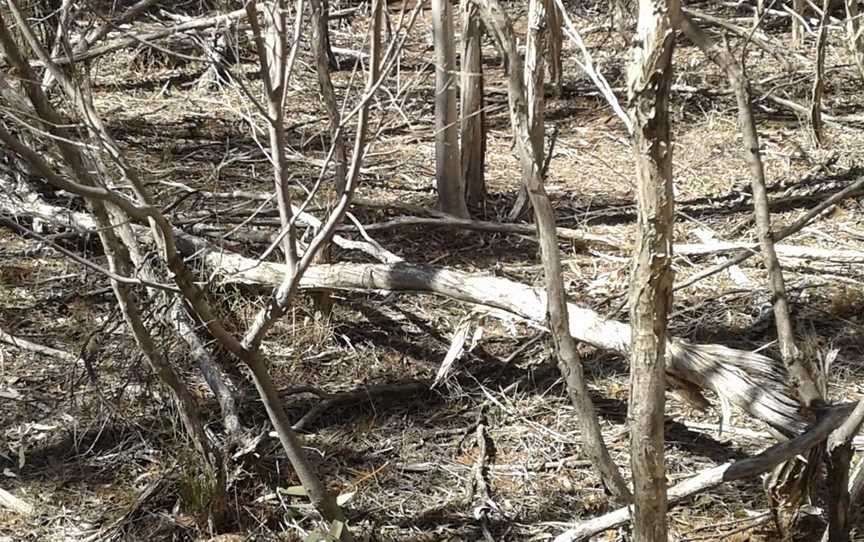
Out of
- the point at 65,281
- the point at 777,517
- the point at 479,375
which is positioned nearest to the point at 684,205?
the point at 479,375

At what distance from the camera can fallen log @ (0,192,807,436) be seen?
12.9 ft

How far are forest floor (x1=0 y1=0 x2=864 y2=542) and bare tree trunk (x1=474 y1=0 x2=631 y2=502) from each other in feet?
1.99

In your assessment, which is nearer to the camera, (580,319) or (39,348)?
(580,319)

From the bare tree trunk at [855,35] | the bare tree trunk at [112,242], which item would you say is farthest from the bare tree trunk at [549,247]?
the bare tree trunk at [855,35]

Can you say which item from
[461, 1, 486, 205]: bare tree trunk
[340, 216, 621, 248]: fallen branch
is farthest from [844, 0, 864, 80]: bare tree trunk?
[461, 1, 486, 205]: bare tree trunk

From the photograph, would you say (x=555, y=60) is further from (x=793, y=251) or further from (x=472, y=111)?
(x=793, y=251)

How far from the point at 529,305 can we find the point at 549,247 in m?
1.32

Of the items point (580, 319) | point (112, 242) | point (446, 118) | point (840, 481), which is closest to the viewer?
point (840, 481)

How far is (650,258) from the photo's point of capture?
2990 mm

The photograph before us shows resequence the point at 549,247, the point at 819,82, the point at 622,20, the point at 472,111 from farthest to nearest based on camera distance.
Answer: the point at 819,82 → the point at 472,111 → the point at 622,20 → the point at 549,247

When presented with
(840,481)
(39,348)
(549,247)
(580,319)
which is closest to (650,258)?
(549,247)

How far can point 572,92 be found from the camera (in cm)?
856

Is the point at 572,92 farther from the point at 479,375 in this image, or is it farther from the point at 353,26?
the point at 479,375

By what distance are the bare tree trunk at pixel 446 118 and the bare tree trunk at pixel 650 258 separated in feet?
10.3
